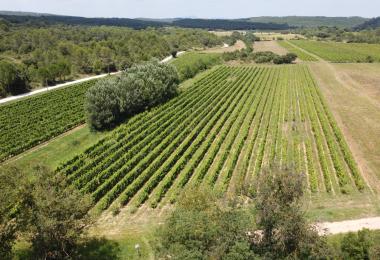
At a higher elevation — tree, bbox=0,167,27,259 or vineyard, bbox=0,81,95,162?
tree, bbox=0,167,27,259

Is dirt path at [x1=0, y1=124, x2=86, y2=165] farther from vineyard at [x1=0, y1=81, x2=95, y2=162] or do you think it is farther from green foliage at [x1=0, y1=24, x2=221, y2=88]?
green foliage at [x1=0, y1=24, x2=221, y2=88]

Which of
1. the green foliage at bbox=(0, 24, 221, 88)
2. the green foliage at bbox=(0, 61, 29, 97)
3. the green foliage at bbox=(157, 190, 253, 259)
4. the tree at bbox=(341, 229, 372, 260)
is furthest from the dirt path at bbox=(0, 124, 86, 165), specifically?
the green foliage at bbox=(0, 24, 221, 88)

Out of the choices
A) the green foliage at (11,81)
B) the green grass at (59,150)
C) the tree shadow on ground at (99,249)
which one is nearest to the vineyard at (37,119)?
the green grass at (59,150)

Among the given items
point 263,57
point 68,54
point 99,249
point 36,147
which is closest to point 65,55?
point 68,54

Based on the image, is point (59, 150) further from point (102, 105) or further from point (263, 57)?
point (263, 57)

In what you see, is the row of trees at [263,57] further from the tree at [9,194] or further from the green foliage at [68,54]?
the tree at [9,194]
